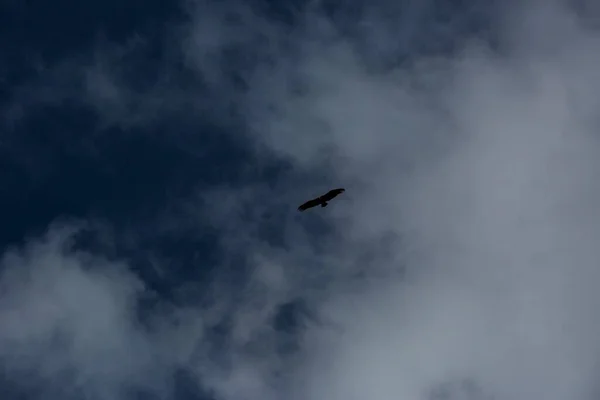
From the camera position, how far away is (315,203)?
9625 centimetres
